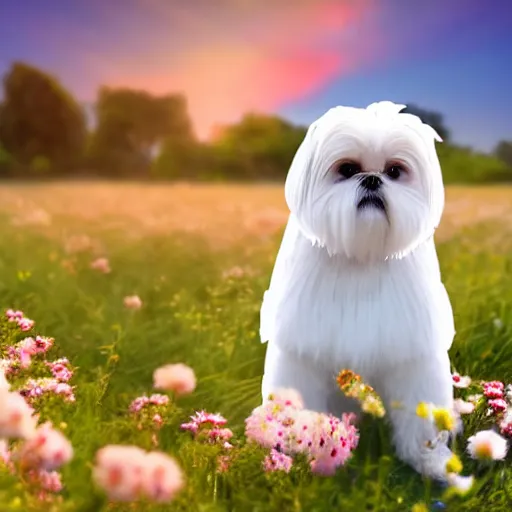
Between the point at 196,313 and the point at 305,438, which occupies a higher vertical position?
the point at 305,438

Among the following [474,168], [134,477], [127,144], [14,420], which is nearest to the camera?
[134,477]

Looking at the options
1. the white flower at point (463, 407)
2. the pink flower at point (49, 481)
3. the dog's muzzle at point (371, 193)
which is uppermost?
the dog's muzzle at point (371, 193)

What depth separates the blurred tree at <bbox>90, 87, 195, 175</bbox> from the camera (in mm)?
9719

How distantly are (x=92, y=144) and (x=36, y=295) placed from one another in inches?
252

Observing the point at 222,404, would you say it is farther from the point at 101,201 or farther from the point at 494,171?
the point at 494,171

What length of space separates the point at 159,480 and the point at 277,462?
0.62 metres

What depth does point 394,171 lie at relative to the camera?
7.01 feet

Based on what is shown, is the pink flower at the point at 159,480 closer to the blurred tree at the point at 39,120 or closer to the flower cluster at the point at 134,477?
the flower cluster at the point at 134,477

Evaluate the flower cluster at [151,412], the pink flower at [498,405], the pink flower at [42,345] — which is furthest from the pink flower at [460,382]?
the pink flower at [42,345]

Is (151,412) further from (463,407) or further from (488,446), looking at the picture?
(463,407)

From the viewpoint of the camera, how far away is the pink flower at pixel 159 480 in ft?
4.42

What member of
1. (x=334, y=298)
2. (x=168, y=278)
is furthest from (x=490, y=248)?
(x=334, y=298)

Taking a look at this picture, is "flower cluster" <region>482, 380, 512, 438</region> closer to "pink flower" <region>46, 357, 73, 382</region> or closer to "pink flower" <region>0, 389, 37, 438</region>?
"pink flower" <region>46, 357, 73, 382</region>

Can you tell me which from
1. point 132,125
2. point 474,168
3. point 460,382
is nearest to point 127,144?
point 132,125
